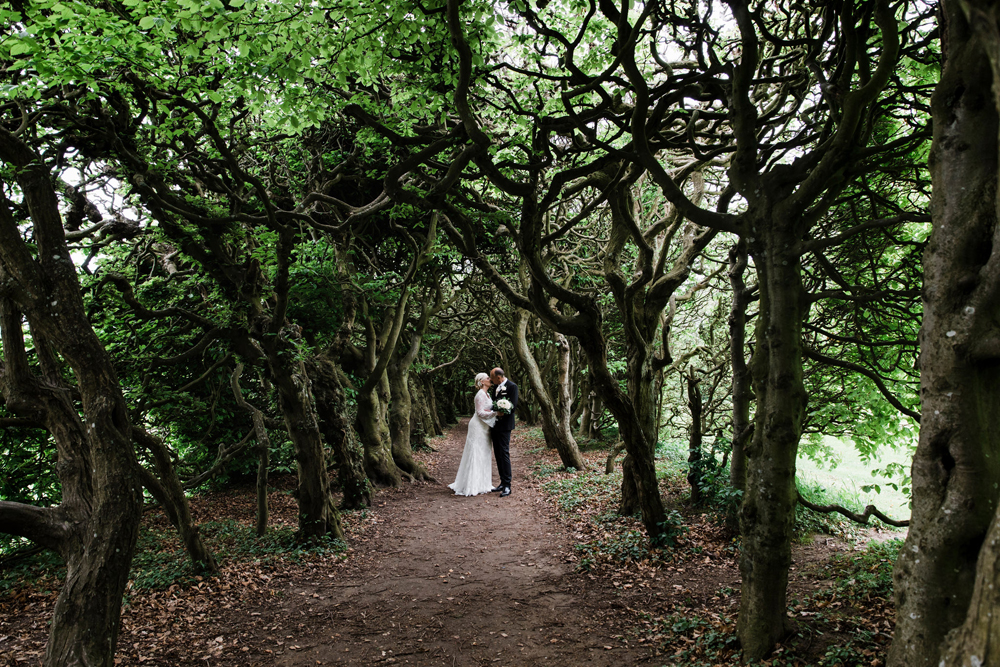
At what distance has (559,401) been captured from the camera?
1441 cm

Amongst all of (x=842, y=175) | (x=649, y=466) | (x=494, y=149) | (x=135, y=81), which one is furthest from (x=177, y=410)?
(x=842, y=175)

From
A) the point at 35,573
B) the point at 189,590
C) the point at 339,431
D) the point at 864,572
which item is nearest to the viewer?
the point at 864,572

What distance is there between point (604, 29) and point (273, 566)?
8352 millimetres

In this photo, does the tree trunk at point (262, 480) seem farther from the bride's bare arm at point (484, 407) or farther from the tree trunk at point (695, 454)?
the tree trunk at point (695, 454)

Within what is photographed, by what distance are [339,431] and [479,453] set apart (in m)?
3.42

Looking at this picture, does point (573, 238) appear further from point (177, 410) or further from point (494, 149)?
point (177, 410)

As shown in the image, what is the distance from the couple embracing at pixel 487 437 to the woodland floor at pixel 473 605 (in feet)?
9.16

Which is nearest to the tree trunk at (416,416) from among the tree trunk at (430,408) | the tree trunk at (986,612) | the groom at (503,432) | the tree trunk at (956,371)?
the tree trunk at (430,408)

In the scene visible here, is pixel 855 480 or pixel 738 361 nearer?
pixel 738 361

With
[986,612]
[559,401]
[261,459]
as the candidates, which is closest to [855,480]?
[559,401]

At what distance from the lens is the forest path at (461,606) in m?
5.07

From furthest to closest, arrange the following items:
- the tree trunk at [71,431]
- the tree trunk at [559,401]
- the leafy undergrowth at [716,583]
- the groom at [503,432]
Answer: the tree trunk at [559,401] < the groom at [503,432] < the leafy undergrowth at [716,583] < the tree trunk at [71,431]

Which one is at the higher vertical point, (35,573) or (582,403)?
(582,403)

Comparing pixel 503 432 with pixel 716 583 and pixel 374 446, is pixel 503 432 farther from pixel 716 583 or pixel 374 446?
pixel 716 583
